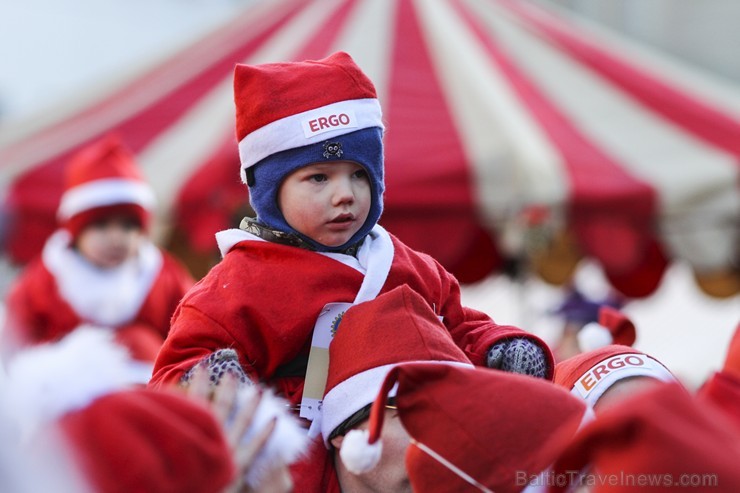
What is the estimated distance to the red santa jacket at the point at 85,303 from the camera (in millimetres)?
3939

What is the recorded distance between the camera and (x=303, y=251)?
5.90 feet

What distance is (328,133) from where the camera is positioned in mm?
1821

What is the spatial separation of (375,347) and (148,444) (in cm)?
55

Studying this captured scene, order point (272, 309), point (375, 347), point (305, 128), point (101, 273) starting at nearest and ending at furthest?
1. point (375, 347)
2. point (272, 309)
3. point (305, 128)
4. point (101, 273)

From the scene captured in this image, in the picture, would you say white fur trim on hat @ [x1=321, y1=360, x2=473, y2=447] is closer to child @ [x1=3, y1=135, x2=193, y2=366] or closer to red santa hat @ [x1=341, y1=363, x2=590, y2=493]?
red santa hat @ [x1=341, y1=363, x2=590, y2=493]

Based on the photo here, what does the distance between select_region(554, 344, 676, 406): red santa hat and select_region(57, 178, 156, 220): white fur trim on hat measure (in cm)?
257

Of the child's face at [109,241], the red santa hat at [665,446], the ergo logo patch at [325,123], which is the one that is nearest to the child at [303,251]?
the ergo logo patch at [325,123]

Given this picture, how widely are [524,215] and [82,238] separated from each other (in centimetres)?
164

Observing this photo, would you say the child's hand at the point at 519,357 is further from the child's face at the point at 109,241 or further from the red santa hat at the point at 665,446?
the child's face at the point at 109,241

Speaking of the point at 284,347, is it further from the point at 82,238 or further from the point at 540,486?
the point at 82,238

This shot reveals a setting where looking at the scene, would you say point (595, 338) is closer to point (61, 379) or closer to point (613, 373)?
point (613, 373)

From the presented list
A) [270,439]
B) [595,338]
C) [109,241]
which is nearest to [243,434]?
[270,439]

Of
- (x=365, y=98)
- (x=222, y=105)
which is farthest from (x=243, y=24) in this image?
(x=365, y=98)

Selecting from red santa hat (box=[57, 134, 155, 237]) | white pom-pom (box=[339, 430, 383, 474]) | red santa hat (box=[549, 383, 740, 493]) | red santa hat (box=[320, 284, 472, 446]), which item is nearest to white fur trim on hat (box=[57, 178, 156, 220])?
red santa hat (box=[57, 134, 155, 237])
